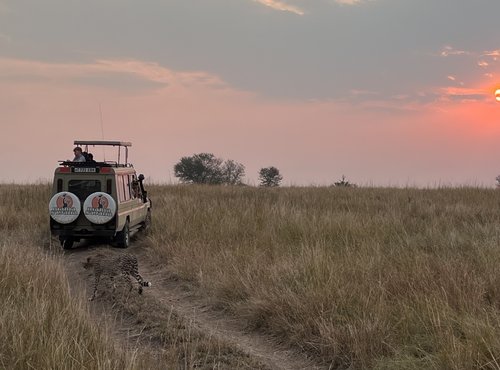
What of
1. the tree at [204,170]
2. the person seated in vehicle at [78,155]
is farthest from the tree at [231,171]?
the person seated in vehicle at [78,155]

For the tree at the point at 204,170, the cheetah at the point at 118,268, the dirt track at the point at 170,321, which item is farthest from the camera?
the tree at the point at 204,170

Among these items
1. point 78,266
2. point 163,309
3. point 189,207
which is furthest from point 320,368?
point 189,207

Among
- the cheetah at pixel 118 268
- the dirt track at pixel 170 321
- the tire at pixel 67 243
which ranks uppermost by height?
the cheetah at pixel 118 268

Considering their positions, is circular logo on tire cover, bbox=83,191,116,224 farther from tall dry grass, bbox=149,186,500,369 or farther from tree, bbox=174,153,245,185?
tree, bbox=174,153,245,185

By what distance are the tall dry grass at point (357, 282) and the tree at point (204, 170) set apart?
1876 inches

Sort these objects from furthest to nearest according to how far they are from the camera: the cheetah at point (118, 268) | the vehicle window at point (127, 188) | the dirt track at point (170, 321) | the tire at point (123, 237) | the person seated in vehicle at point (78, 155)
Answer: the person seated in vehicle at point (78, 155), the vehicle window at point (127, 188), the tire at point (123, 237), the cheetah at point (118, 268), the dirt track at point (170, 321)

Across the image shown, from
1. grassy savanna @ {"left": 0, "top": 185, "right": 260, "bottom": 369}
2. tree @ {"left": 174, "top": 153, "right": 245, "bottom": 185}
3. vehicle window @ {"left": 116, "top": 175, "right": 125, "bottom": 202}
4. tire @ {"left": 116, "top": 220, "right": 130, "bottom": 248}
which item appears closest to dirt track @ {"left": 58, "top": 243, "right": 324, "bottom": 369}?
grassy savanna @ {"left": 0, "top": 185, "right": 260, "bottom": 369}

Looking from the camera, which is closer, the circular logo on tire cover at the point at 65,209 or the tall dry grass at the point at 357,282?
the tall dry grass at the point at 357,282

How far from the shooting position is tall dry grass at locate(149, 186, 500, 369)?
13.6 feet

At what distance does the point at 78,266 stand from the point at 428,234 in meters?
6.71

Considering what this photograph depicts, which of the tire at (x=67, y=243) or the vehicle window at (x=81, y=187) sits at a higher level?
the vehicle window at (x=81, y=187)

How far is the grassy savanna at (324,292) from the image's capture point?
3.78m

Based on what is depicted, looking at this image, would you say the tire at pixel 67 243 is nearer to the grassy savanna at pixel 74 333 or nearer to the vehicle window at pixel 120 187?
the vehicle window at pixel 120 187

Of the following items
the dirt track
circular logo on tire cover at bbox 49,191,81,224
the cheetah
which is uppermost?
circular logo on tire cover at bbox 49,191,81,224
